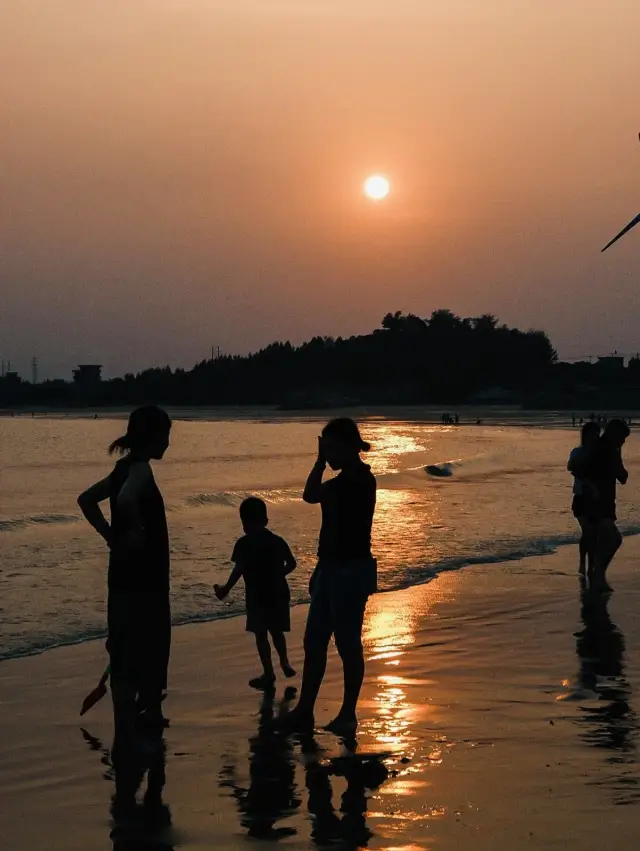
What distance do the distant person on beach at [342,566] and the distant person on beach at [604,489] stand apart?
527 centimetres

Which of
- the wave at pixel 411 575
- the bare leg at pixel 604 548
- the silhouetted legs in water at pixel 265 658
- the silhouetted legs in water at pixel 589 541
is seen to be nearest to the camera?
the silhouetted legs in water at pixel 265 658

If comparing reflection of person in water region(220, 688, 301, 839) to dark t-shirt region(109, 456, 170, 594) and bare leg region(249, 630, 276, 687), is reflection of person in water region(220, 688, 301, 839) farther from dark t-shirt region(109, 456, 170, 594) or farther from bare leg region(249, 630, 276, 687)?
dark t-shirt region(109, 456, 170, 594)

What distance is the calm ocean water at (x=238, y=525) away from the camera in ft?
40.7

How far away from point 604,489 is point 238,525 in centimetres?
976

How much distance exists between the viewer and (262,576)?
316 inches

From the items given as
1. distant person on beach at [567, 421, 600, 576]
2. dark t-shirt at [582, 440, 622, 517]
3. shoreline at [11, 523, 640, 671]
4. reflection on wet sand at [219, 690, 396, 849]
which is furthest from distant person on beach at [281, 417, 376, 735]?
distant person on beach at [567, 421, 600, 576]

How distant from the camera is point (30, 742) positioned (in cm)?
671

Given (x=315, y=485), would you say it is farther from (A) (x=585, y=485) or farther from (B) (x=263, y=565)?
(A) (x=585, y=485)

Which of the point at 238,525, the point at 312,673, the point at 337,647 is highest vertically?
the point at 337,647

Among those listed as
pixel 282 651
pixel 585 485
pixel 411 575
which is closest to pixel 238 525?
pixel 411 575

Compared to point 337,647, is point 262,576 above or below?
above

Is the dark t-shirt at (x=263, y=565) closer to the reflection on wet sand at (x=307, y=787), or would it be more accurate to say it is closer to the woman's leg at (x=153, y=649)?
the reflection on wet sand at (x=307, y=787)

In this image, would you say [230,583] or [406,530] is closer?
[230,583]

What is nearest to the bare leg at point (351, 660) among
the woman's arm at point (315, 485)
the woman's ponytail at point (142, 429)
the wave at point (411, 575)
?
the woman's arm at point (315, 485)
